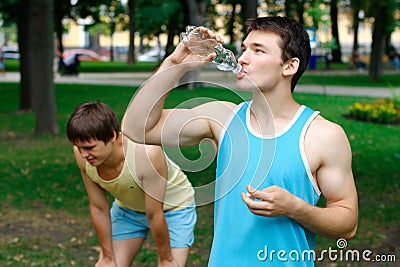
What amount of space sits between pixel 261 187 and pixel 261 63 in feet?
1.55

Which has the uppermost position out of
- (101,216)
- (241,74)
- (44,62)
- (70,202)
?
(241,74)

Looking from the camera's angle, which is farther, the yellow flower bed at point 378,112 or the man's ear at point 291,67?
the yellow flower bed at point 378,112

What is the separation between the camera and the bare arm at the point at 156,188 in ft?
10.9

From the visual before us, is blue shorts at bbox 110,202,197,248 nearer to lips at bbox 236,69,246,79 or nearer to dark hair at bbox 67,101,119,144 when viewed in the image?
dark hair at bbox 67,101,119,144

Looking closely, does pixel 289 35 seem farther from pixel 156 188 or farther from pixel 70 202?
pixel 70 202

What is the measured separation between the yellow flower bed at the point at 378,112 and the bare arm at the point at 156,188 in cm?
1268

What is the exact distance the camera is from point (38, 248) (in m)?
6.63

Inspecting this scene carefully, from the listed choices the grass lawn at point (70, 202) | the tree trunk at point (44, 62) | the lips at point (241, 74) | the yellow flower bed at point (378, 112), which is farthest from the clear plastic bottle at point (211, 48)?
the yellow flower bed at point (378, 112)

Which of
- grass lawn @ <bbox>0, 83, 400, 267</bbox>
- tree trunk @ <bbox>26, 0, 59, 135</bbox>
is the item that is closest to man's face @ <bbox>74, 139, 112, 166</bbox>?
grass lawn @ <bbox>0, 83, 400, 267</bbox>

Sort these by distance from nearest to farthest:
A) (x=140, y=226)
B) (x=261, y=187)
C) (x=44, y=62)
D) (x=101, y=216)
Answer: (x=261, y=187) → (x=101, y=216) → (x=140, y=226) → (x=44, y=62)

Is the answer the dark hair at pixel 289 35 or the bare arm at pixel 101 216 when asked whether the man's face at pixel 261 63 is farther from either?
the bare arm at pixel 101 216

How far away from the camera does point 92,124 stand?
3670 millimetres

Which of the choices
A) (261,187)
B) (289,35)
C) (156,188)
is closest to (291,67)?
(289,35)

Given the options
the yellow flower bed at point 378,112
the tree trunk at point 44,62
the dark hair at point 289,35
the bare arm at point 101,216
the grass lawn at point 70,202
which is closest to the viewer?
the dark hair at point 289,35
